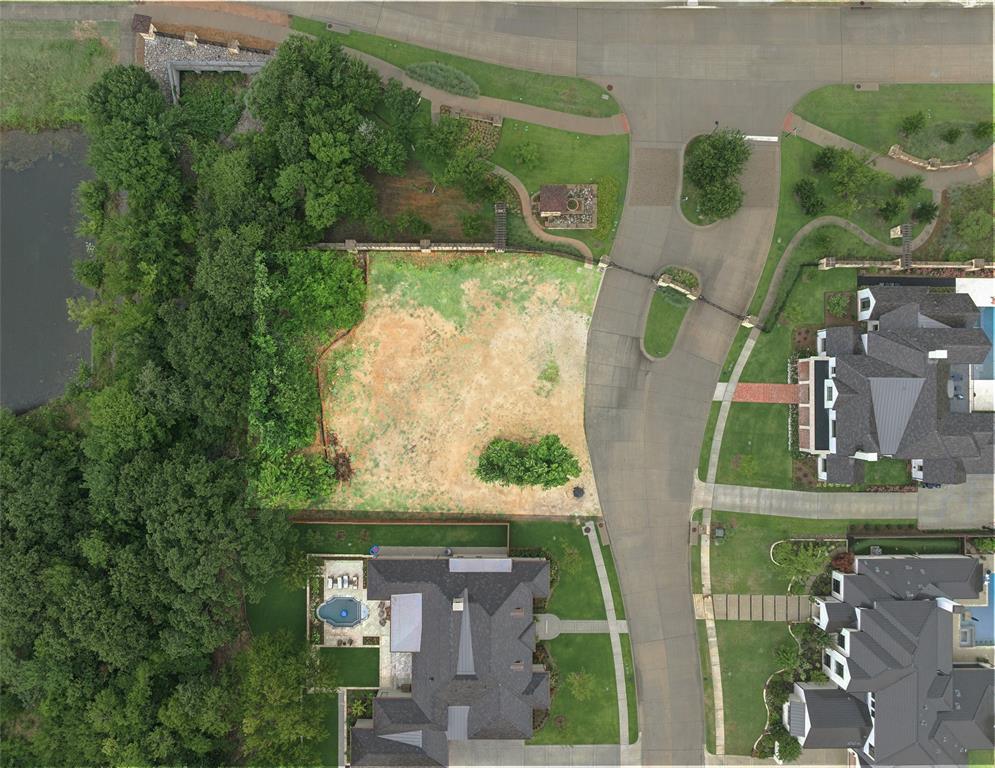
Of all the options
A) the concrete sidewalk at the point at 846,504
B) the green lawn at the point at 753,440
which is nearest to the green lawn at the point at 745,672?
the concrete sidewalk at the point at 846,504

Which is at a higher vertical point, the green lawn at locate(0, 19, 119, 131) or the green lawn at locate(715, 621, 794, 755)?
the green lawn at locate(0, 19, 119, 131)

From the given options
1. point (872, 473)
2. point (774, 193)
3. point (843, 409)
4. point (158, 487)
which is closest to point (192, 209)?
point (158, 487)

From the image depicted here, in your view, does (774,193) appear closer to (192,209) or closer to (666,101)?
(666,101)

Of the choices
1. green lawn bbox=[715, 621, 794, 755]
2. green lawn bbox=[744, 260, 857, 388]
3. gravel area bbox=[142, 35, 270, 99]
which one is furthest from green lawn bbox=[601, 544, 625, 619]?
gravel area bbox=[142, 35, 270, 99]

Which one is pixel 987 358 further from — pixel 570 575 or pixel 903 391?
pixel 570 575

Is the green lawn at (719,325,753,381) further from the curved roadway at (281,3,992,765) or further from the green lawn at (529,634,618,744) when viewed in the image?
the green lawn at (529,634,618,744)

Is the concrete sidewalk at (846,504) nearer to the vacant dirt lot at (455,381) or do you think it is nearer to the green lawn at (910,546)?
the green lawn at (910,546)
